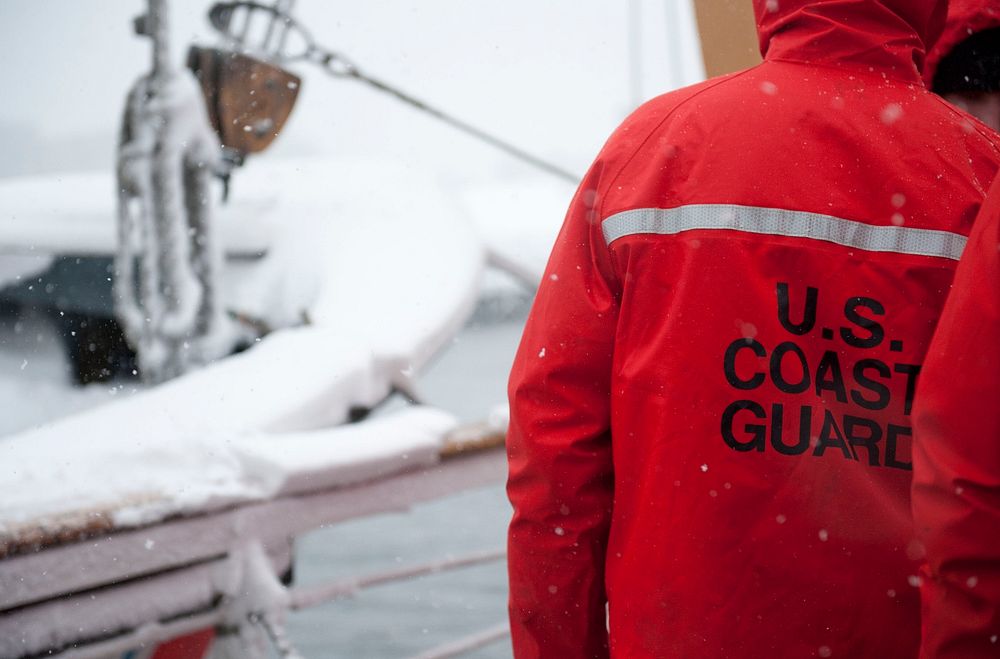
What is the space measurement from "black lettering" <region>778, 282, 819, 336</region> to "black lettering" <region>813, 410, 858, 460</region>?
10 centimetres

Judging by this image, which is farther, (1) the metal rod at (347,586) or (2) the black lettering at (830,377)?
(1) the metal rod at (347,586)

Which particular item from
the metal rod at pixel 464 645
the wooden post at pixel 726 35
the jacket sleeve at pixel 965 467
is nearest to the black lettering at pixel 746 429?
the jacket sleeve at pixel 965 467

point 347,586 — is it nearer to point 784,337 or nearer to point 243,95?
point 784,337

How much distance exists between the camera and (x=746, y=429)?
1157 millimetres

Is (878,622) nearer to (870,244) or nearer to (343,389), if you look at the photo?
(870,244)

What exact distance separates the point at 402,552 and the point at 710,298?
7.20 m

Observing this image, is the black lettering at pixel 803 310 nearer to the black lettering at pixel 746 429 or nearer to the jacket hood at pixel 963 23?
the black lettering at pixel 746 429

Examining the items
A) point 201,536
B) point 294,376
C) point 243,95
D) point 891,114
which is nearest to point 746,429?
point 891,114

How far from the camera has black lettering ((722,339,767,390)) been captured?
116cm

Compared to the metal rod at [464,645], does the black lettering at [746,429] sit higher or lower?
higher

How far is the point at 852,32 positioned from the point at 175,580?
5.87 ft

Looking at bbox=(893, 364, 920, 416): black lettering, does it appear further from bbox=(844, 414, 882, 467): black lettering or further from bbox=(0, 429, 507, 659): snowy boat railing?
bbox=(0, 429, 507, 659): snowy boat railing

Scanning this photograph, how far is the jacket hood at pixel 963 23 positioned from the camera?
6.11 feet

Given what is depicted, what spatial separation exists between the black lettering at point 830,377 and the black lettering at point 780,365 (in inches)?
0.6
